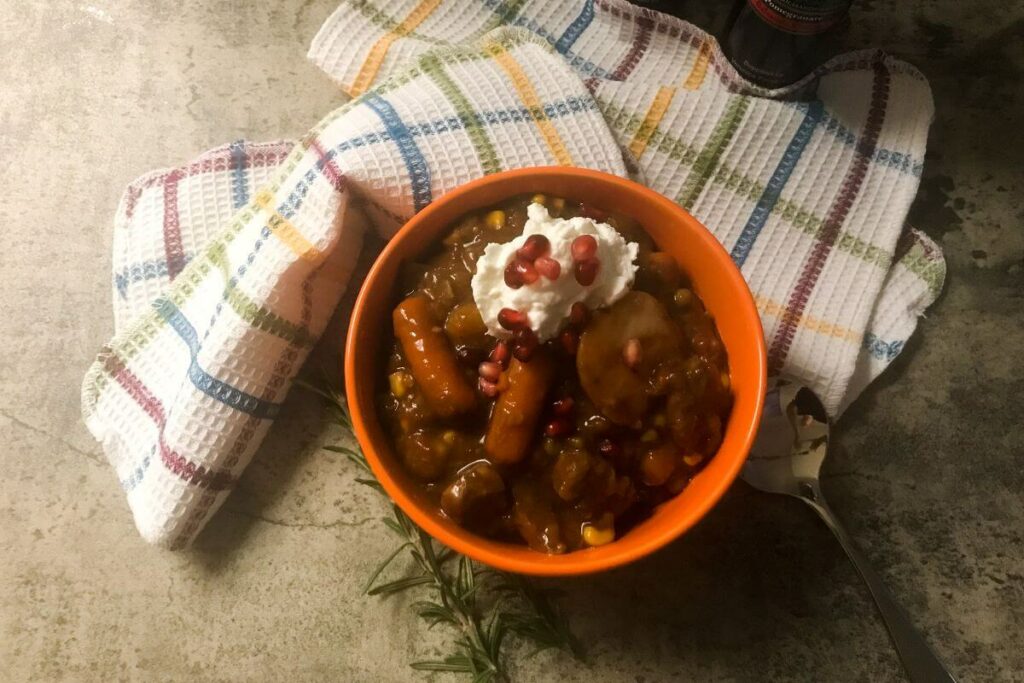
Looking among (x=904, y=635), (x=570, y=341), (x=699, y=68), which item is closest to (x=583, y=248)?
(x=570, y=341)

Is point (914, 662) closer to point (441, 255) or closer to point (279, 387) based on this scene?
point (441, 255)

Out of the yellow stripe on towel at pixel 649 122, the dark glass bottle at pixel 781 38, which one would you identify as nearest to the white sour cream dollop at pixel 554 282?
the yellow stripe on towel at pixel 649 122

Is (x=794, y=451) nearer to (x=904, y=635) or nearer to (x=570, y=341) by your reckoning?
(x=904, y=635)

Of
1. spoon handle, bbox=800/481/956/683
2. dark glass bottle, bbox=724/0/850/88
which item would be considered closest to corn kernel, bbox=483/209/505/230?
dark glass bottle, bbox=724/0/850/88

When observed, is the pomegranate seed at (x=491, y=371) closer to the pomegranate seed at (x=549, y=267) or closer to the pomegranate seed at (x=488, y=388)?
the pomegranate seed at (x=488, y=388)

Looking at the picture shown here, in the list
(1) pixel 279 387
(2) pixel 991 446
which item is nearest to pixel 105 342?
(1) pixel 279 387
